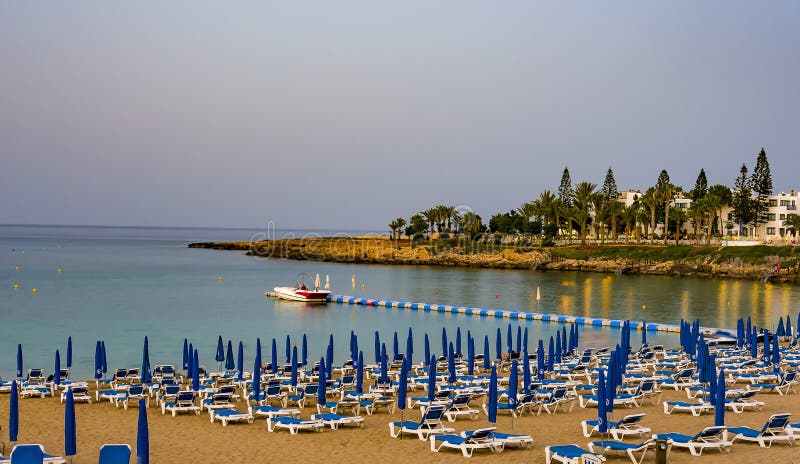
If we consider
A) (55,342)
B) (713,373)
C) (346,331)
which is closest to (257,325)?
(346,331)

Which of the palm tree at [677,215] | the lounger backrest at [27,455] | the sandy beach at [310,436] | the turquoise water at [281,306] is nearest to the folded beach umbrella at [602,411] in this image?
the sandy beach at [310,436]

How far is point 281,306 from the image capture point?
195 ft

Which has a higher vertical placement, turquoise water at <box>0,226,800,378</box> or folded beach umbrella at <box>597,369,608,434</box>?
folded beach umbrella at <box>597,369,608,434</box>

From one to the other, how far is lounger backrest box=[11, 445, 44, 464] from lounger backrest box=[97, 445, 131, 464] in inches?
33.7

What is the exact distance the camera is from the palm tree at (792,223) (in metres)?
98.9

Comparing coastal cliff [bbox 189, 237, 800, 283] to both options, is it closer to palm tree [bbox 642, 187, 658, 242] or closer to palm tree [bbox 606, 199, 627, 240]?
palm tree [bbox 642, 187, 658, 242]

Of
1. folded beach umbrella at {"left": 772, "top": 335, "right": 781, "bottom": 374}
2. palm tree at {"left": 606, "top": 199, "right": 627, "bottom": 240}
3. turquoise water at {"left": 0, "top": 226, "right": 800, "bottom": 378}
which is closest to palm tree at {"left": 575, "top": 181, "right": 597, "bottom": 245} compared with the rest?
palm tree at {"left": 606, "top": 199, "right": 627, "bottom": 240}

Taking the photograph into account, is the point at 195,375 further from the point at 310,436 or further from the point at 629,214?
the point at 629,214

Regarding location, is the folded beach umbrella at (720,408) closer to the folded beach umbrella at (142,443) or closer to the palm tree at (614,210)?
the folded beach umbrella at (142,443)

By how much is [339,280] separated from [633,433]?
7372 centimetres

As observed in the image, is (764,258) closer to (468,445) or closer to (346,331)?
(346,331)

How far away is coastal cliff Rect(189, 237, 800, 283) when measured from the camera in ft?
280

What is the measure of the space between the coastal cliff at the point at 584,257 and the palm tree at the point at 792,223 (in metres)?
12.9

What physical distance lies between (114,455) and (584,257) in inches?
3703
